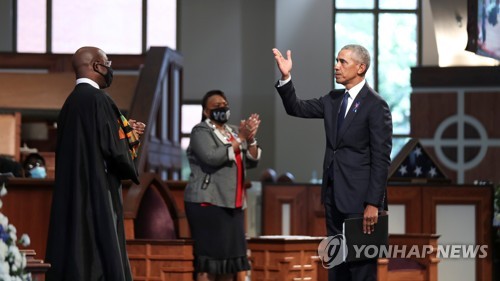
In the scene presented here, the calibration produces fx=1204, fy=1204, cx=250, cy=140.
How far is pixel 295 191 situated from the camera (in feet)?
30.3

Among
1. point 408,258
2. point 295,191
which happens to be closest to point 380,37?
point 295,191

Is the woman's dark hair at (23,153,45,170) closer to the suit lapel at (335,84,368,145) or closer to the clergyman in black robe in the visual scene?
the clergyman in black robe

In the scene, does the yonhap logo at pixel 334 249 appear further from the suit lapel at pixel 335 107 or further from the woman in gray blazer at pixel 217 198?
the woman in gray blazer at pixel 217 198

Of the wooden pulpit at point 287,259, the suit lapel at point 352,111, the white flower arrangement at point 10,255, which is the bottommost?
the wooden pulpit at point 287,259

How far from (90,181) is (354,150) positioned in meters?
1.11

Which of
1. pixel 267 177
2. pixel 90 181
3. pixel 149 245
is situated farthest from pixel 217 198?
pixel 267 177

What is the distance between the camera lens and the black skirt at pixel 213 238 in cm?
709

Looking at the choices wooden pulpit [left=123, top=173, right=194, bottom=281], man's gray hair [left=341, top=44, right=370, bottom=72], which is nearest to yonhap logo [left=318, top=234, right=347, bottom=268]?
man's gray hair [left=341, top=44, right=370, bottom=72]

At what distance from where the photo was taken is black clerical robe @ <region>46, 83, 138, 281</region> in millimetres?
4965

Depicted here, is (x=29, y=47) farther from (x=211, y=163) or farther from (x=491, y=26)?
(x=211, y=163)

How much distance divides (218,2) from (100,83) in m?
14.1

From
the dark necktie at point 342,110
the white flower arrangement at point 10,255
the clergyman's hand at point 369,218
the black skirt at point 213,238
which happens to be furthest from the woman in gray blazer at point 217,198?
the white flower arrangement at point 10,255

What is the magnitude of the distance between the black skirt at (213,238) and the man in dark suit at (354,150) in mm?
2063

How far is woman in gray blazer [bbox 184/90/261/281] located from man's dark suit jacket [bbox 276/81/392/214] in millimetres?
2011
